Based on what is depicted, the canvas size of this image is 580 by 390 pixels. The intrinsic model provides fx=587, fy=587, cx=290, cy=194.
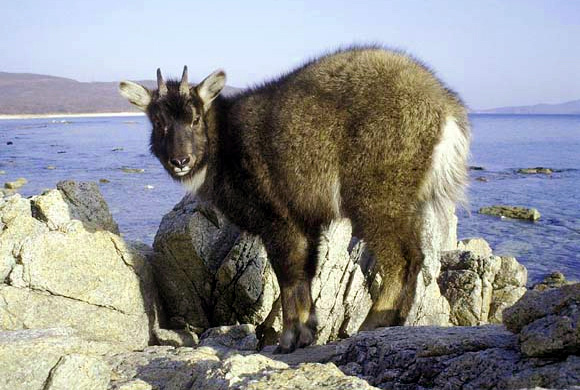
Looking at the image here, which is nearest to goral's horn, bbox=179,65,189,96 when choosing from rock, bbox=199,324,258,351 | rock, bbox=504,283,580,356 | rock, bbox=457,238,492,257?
rock, bbox=199,324,258,351

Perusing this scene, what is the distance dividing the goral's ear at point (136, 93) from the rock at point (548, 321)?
457 cm

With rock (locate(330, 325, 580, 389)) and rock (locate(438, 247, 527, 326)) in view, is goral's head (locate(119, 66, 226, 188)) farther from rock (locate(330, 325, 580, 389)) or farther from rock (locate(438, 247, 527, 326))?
rock (locate(438, 247, 527, 326))

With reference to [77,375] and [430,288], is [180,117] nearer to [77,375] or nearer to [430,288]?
[77,375]

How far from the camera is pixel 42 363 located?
4.00 m

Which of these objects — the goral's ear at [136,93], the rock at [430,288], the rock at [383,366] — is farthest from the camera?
the rock at [430,288]

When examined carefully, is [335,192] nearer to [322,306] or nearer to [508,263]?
[322,306]

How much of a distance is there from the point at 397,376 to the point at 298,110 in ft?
9.68

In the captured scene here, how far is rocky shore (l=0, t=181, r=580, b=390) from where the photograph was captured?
3.62 meters

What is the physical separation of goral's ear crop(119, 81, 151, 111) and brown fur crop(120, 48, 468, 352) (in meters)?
0.17

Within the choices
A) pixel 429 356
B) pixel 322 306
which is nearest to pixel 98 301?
pixel 322 306

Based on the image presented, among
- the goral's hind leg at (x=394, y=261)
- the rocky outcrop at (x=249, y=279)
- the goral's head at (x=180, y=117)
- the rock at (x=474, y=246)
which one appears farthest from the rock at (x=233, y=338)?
the rock at (x=474, y=246)

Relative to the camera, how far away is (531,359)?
3.64m

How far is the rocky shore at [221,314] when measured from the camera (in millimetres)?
3617

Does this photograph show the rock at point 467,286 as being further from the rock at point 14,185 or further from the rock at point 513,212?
the rock at point 14,185
